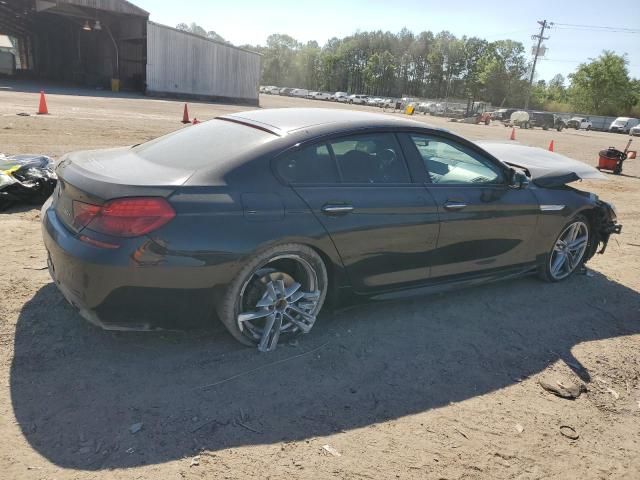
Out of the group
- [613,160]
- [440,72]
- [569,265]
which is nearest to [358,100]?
[440,72]

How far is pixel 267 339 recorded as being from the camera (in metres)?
3.43

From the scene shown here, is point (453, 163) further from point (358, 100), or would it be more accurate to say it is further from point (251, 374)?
point (358, 100)

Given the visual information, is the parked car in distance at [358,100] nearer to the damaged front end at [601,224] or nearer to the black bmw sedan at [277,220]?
the damaged front end at [601,224]

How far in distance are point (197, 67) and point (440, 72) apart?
3320 inches

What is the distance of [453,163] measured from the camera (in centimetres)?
427

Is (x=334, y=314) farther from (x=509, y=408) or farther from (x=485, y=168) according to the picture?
(x=485, y=168)

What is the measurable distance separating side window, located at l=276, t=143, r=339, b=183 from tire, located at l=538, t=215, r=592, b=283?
2622mm

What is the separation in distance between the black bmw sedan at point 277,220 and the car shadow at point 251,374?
0.29 meters

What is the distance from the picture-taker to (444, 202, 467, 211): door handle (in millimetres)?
3996

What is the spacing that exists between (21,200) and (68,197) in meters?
3.46

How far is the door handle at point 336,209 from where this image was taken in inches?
134

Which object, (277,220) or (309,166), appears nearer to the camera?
(277,220)

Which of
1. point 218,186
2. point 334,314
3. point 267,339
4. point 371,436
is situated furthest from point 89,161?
point 371,436

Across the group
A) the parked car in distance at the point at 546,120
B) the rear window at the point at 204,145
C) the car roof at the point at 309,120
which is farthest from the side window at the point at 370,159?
the parked car in distance at the point at 546,120
